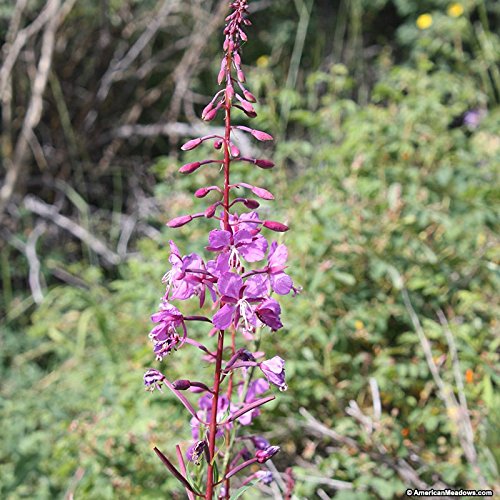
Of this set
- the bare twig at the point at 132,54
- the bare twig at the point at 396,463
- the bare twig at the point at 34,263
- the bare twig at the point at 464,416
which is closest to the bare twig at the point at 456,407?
the bare twig at the point at 464,416

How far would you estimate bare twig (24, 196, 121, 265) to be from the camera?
397 cm

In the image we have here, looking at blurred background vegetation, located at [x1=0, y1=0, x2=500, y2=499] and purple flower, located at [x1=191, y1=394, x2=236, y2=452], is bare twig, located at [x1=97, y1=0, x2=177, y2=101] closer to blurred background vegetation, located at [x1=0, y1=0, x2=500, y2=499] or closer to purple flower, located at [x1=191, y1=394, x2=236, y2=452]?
blurred background vegetation, located at [x1=0, y1=0, x2=500, y2=499]

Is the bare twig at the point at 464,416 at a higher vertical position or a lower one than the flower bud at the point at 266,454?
higher

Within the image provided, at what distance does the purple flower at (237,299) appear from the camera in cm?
99

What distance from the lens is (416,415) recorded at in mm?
1960

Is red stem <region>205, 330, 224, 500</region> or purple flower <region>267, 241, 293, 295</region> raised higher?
purple flower <region>267, 241, 293, 295</region>

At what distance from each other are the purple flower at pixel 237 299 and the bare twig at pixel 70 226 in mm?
2880

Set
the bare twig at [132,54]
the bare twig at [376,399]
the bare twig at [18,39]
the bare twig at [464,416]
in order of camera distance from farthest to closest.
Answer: the bare twig at [132,54]
the bare twig at [18,39]
the bare twig at [376,399]
the bare twig at [464,416]

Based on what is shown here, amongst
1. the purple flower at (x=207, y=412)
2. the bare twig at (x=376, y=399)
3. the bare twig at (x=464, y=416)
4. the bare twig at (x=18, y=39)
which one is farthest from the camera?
the bare twig at (x=18, y=39)

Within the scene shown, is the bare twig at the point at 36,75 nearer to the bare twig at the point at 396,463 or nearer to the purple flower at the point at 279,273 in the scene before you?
the bare twig at the point at 396,463

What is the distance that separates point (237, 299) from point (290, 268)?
3.87ft

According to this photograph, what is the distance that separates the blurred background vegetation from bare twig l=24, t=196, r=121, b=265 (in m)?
0.02

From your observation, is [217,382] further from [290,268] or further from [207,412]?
[290,268]

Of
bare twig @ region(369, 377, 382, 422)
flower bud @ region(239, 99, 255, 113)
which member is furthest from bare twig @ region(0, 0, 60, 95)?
flower bud @ region(239, 99, 255, 113)
